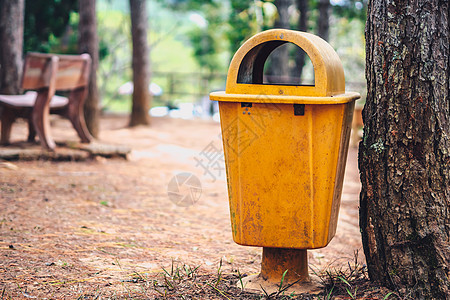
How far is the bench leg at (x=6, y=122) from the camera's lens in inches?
255

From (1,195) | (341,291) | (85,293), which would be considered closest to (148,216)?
(1,195)

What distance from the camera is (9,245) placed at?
10.8ft

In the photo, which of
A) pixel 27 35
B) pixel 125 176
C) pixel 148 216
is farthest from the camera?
pixel 27 35

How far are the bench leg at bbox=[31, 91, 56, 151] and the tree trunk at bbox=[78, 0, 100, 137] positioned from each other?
2072 millimetres

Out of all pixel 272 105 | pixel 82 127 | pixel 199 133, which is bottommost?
pixel 199 133

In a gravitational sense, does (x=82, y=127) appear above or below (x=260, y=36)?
below

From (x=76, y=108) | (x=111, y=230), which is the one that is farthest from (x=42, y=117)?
(x=111, y=230)

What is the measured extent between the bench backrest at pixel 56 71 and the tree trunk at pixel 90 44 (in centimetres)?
127

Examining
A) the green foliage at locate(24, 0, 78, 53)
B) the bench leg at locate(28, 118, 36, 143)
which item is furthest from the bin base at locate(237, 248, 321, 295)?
the green foliage at locate(24, 0, 78, 53)

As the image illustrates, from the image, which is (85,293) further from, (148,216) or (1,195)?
(1,195)

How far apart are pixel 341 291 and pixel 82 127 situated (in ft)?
17.8

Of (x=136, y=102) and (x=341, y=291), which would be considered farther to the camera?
(x=136, y=102)

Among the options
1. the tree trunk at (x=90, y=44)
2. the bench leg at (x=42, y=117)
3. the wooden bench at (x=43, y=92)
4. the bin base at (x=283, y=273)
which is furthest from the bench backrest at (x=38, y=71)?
the bin base at (x=283, y=273)

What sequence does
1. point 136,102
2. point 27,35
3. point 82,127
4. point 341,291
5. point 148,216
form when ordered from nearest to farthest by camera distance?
1. point 341,291
2. point 148,216
3. point 82,127
4. point 27,35
5. point 136,102
